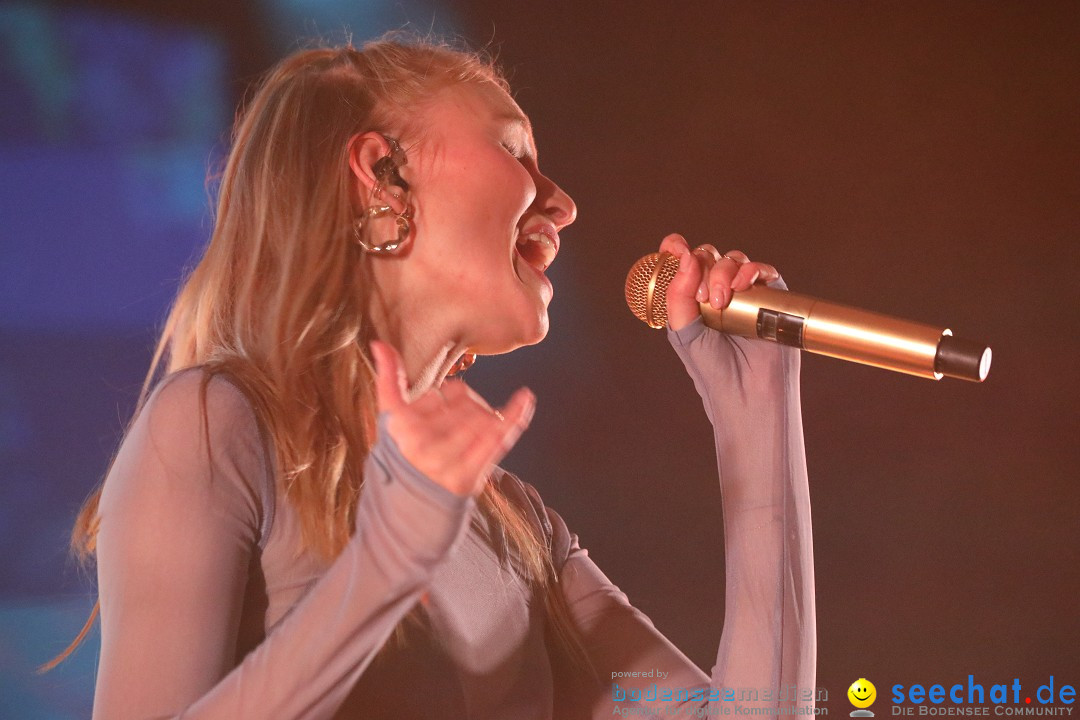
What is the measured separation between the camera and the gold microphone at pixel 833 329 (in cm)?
98

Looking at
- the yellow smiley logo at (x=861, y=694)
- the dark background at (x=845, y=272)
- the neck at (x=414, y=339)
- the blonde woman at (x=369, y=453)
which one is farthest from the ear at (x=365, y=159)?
the yellow smiley logo at (x=861, y=694)

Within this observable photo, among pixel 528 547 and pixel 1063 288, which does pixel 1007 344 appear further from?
pixel 528 547

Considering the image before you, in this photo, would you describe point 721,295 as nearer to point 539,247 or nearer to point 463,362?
A: point 539,247

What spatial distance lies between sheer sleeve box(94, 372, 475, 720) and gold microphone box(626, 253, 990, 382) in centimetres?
54

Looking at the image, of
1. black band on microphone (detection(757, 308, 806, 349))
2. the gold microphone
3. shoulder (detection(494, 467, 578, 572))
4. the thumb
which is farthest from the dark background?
the thumb

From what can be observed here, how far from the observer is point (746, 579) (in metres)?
1.20

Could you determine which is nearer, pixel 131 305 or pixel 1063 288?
pixel 131 305

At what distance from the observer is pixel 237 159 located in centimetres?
121

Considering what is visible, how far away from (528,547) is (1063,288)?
206 centimetres

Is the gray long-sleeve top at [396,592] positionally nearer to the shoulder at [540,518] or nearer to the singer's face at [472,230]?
the shoulder at [540,518]

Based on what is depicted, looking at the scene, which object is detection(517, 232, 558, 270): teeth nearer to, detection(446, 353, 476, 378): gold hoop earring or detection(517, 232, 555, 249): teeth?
detection(517, 232, 555, 249): teeth

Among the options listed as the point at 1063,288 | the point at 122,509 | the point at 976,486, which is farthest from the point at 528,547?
the point at 1063,288

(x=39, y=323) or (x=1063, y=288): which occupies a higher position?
(x=1063, y=288)

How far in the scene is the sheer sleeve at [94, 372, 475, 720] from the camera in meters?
0.69
